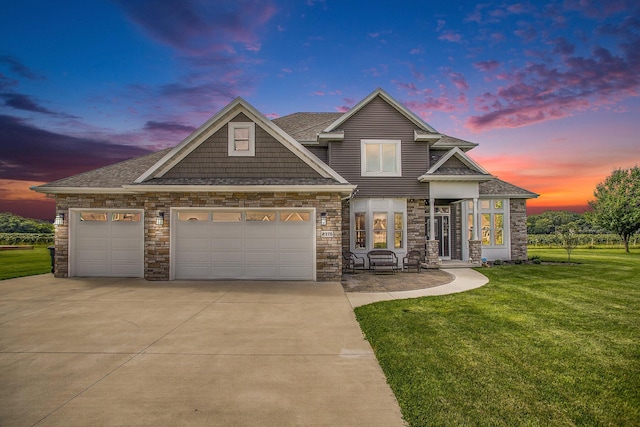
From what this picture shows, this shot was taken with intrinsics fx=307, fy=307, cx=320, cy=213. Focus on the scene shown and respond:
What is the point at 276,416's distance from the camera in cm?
330

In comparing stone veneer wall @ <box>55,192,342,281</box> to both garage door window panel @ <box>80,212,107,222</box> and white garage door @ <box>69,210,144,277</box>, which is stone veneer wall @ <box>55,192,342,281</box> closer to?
white garage door @ <box>69,210,144,277</box>

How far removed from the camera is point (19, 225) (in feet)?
164

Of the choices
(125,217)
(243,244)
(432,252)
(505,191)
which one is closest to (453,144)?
(505,191)

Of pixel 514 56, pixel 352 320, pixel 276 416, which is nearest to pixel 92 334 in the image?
pixel 276 416

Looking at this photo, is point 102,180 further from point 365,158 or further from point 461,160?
point 461,160

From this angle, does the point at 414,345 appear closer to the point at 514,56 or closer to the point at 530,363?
the point at 530,363

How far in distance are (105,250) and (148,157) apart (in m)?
5.41

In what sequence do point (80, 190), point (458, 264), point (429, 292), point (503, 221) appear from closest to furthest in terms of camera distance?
point (429, 292) → point (80, 190) → point (458, 264) → point (503, 221)

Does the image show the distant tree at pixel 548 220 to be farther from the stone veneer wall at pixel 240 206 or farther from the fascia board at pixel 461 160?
the stone veneer wall at pixel 240 206

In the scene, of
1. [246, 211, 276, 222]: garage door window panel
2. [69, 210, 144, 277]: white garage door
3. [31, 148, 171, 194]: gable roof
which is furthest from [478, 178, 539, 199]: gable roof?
[31, 148, 171, 194]: gable roof

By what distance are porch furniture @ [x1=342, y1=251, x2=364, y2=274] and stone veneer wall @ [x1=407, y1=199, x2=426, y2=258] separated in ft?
8.41

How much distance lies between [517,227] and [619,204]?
63.4 feet

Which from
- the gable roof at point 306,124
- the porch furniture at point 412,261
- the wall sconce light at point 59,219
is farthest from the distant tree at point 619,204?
the wall sconce light at point 59,219

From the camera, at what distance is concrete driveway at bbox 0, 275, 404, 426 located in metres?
3.38
